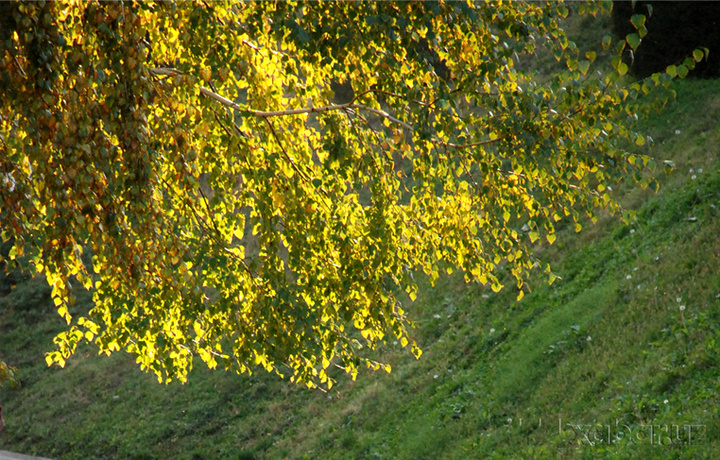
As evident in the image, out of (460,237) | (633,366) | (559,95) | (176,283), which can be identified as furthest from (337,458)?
(559,95)

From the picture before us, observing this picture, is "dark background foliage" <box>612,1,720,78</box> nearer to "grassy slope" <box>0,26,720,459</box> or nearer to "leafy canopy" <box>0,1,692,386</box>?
"grassy slope" <box>0,26,720,459</box>

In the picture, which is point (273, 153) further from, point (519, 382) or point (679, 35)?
point (679, 35)

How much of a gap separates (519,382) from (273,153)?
5.20 meters

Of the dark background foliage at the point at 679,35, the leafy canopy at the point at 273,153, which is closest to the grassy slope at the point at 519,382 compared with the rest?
the dark background foliage at the point at 679,35

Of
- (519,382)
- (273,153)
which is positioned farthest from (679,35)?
(273,153)

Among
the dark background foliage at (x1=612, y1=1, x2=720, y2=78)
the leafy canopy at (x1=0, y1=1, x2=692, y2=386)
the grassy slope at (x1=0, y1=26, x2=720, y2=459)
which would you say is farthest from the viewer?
the dark background foliage at (x1=612, y1=1, x2=720, y2=78)

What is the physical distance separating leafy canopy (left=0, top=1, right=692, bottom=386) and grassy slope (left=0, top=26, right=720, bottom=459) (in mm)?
2207

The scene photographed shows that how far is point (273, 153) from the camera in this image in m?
5.60

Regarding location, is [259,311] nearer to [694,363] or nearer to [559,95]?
[559,95]

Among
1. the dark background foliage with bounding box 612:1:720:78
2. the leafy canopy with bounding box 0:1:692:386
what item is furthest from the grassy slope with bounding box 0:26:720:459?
the leafy canopy with bounding box 0:1:692:386

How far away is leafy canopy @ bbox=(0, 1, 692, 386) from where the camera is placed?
4.60 m

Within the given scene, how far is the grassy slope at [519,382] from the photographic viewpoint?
7262 millimetres

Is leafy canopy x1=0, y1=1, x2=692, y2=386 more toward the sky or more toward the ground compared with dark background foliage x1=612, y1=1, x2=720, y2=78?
more toward the ground

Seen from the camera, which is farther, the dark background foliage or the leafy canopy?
the dark background foliage
